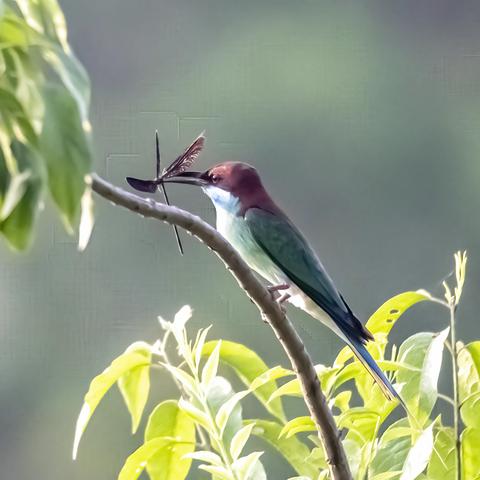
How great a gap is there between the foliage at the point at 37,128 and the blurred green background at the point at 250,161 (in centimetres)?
529

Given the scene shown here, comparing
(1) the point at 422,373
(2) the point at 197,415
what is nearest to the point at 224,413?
(2) the point at 197,415

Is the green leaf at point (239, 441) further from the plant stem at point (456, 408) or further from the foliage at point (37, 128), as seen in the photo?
the foliage at point (37, 128)

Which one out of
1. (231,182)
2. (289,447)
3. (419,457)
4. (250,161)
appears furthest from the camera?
(250,161)

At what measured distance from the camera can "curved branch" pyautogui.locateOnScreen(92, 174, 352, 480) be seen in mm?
741

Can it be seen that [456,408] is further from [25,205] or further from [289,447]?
[25,205]

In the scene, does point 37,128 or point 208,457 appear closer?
point 37,128

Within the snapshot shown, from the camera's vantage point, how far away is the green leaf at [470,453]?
882mm

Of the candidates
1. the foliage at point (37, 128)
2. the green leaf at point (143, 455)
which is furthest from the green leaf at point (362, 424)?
the foliage at point (37, 128)

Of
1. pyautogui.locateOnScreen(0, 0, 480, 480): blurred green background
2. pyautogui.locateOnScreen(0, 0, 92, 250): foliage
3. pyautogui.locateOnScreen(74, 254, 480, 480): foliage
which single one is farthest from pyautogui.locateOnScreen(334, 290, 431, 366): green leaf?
pyautogui.locateOnScreen(0, 0, 480, 480): blurred green background

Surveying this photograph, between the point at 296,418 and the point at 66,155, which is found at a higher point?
the point at 66,155

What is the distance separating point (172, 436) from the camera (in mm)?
924

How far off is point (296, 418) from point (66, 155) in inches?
15.3

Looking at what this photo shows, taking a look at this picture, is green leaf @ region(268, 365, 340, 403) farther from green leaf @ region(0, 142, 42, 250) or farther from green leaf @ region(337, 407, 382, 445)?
green leaf @ region(0, 142, 42, 250)

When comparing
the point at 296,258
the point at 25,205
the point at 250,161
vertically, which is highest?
the point at 25,205
